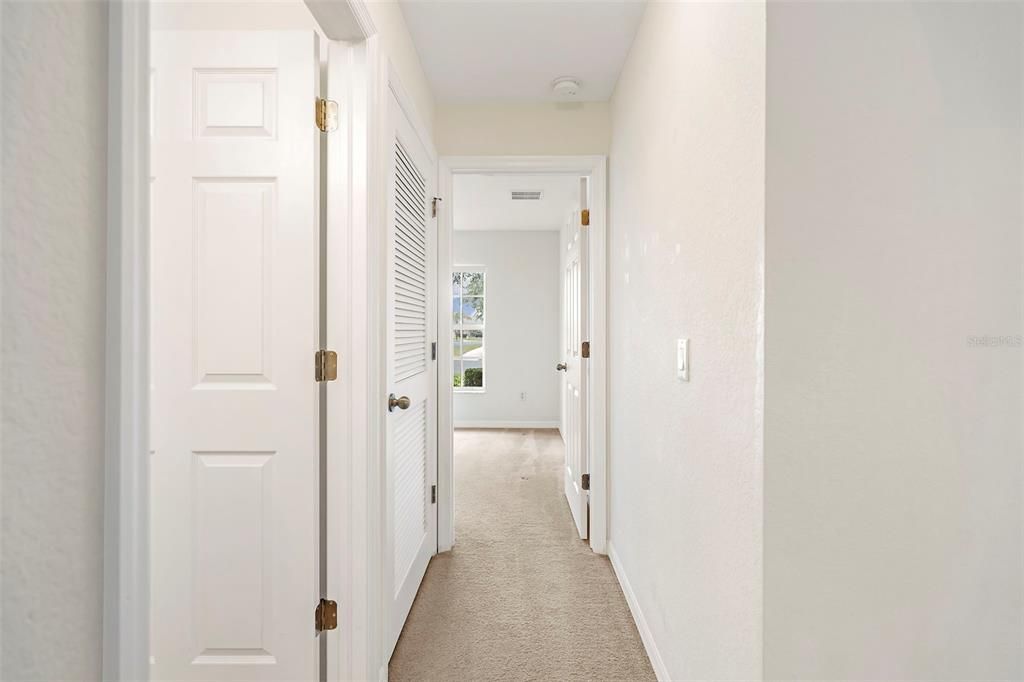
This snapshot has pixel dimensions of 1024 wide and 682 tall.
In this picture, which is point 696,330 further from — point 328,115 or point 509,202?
point 509,202

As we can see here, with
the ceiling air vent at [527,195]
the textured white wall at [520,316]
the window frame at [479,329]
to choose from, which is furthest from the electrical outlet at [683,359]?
the window frame at [479,329]

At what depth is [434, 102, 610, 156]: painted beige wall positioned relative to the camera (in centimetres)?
295

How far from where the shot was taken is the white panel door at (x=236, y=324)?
1542 millimetres

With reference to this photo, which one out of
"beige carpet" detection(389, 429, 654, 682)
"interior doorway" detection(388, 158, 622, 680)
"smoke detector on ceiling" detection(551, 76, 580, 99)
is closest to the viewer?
"beige carpet" detection(389, 429, 654, 682)

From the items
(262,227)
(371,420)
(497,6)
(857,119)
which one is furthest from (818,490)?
(497,6)

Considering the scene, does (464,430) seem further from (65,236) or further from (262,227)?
(65,236)

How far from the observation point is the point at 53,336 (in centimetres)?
50

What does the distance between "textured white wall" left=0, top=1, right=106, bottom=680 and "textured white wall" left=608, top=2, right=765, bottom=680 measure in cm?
99

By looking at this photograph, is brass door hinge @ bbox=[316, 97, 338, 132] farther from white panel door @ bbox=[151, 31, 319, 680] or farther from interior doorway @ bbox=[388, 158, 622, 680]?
interior doorway @ bbox=[388, 158, 622, 680]

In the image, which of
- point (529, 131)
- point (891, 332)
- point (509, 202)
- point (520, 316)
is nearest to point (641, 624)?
point (891, 332)

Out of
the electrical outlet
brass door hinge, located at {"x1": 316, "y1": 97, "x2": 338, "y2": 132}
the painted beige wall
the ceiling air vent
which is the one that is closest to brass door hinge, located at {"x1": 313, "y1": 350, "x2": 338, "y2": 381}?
brass door hinge, located at {"x1": 316, "y1": 97, "x2": 338, "y2": 132}

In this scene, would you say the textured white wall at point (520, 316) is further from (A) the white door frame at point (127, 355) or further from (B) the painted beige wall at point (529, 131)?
(A) the white door frame at point (127, 355)

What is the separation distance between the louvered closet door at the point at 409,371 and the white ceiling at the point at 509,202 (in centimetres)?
170

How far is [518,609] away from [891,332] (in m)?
1.85
